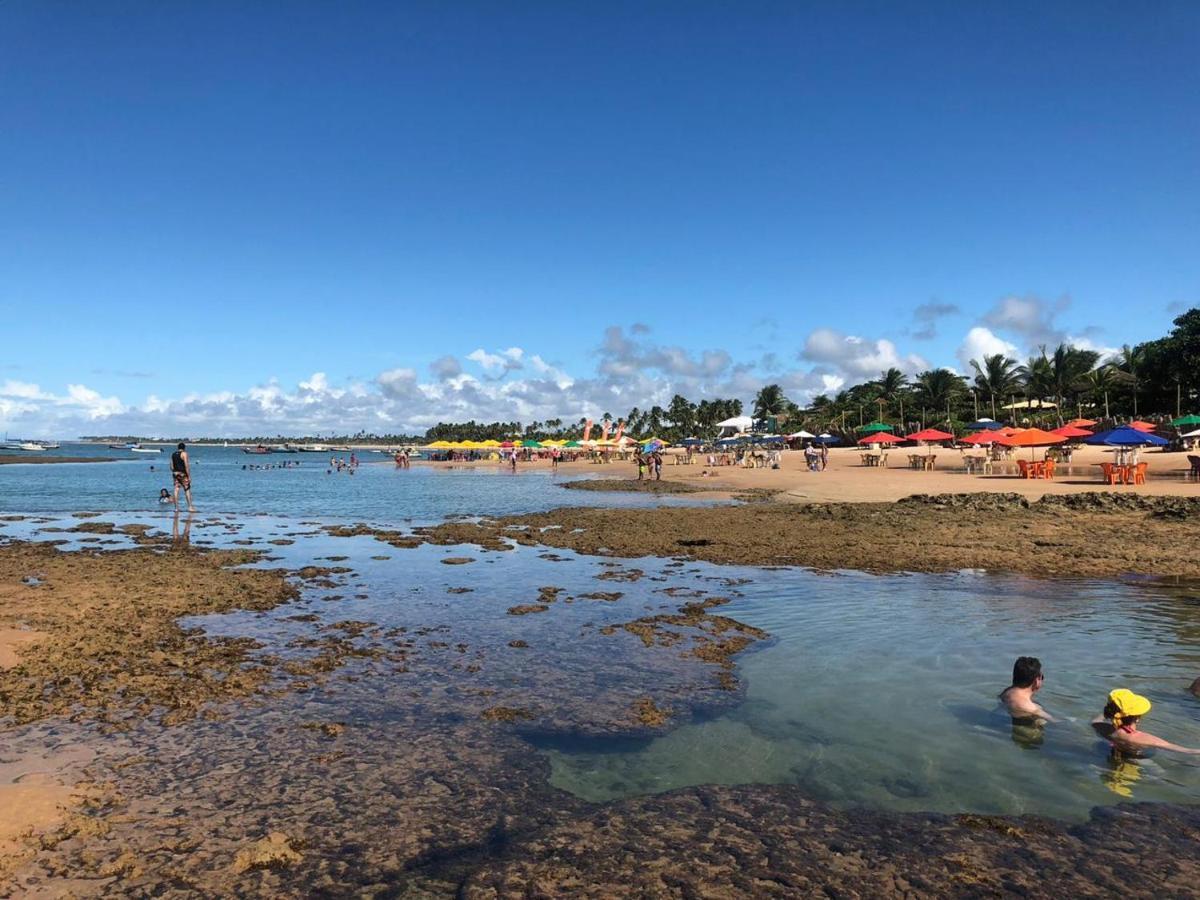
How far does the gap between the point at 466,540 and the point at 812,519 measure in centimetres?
1031

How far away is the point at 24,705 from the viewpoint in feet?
24.4

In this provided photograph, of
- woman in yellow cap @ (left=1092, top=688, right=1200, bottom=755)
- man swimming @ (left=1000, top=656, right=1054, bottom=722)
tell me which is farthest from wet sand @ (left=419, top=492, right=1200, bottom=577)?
woman in yellow cap @ (left=1092, top=688, right=1200, bottom=755)

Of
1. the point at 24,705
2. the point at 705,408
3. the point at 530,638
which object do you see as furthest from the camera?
the point at 705,408

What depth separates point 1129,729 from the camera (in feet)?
20.8

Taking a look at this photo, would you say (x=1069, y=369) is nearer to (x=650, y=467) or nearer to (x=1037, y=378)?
(x=1037, y=378)

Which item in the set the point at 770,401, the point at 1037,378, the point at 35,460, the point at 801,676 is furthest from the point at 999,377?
the point at 35,460

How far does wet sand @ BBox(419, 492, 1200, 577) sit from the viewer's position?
14945mm

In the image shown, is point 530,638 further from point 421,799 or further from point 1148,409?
point 1148,409

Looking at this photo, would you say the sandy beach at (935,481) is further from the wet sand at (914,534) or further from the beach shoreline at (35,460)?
the beach shoreline at (35,460)

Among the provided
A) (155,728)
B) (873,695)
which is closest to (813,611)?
(873,695)

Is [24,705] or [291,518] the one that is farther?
[291,518]

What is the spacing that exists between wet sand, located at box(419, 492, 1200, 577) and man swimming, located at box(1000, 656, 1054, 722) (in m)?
7.71

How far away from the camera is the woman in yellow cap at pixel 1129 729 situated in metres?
6.25

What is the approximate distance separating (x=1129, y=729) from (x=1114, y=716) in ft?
0.45
